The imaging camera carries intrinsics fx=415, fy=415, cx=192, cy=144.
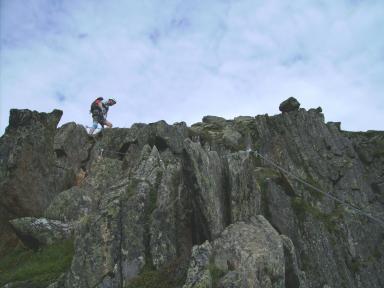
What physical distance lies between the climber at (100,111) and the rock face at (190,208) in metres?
1.31

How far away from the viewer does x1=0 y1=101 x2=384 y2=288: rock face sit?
2036 centimetres

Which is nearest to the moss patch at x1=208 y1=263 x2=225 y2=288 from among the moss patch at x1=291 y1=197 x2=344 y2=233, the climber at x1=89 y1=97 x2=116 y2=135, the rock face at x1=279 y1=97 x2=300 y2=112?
the moss patch at x1=291 y1=197 x2=344 y2=233

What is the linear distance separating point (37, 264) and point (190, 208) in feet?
30.0

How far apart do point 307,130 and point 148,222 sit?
37640 millimetres

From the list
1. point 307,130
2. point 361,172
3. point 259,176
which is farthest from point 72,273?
point 361,172

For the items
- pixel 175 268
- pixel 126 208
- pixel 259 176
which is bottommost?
pixel 175 268

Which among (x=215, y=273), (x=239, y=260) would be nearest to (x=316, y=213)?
(x=239, y=260)

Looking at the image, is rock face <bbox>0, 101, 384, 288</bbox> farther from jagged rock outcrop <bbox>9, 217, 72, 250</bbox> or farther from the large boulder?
jagged rock outcrop <bbox>9, 217, 72, 250</bbox>

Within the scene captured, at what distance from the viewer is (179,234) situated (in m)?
23.0

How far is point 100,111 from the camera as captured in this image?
42.9 meters

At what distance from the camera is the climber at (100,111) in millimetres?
42509

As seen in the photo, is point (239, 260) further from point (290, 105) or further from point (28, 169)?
point (290, 105)

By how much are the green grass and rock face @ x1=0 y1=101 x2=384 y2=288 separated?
152 centimetres

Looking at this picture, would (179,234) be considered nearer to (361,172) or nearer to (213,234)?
(213,234)
